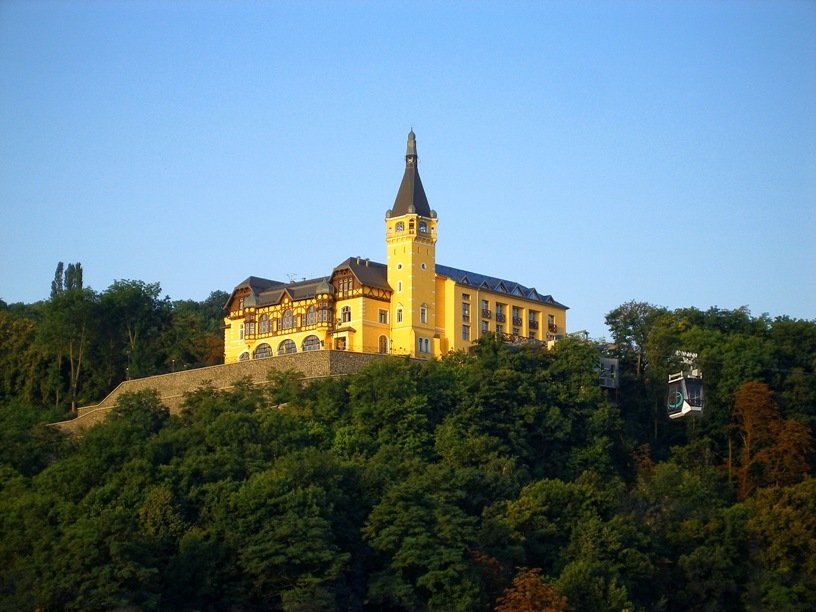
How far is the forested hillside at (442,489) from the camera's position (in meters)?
50.0

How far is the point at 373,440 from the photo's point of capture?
61812 mm

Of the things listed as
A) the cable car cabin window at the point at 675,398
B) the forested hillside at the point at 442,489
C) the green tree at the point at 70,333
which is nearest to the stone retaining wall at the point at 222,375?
the forested hillside at the point at 442,489

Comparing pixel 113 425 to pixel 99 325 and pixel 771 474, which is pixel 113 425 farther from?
pixel 771 474

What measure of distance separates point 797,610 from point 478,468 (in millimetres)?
12588

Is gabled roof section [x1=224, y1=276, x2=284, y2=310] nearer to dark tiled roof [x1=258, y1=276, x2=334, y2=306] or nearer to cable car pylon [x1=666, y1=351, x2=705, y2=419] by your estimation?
dark tiled roof [x1=258, y1=276, x2=334, y2=306]

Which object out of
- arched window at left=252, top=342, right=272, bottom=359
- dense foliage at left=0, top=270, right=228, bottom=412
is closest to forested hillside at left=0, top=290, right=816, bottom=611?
dense foliage at left=0, top=270, right=228, bottom=412

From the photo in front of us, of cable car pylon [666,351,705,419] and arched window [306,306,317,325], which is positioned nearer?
cable car pylon [666,351,705,419]

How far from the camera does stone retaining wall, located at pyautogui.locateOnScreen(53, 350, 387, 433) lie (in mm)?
68000

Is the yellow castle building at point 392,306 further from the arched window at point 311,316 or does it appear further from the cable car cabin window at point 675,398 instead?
the cable car cabin window at point 675,398

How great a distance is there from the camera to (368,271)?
2918 inches

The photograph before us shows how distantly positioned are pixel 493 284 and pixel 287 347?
10.7 metres

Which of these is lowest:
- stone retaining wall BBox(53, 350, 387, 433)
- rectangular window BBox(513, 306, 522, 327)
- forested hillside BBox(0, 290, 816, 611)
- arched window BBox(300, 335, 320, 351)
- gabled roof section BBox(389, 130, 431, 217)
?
forested hillside BBox(0, 290, 816, 611)

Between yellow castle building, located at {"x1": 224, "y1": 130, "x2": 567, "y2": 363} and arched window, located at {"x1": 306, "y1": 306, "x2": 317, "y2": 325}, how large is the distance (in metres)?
0.05

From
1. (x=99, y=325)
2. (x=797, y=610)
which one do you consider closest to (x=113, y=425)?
(x=99, y=325)
